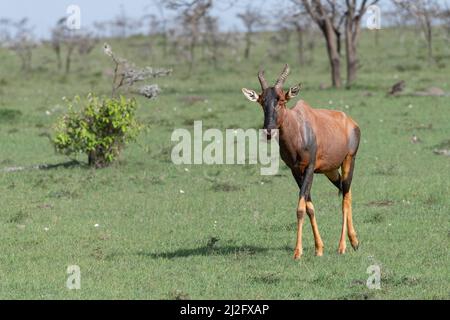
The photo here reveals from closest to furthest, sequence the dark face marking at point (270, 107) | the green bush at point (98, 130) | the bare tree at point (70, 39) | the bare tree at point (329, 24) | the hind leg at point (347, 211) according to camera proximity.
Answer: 1. the dark face marking at point (270, 107)
2. the hind leg at point (347, 211)
3. the green bush at point (98, 130)
4. the bare tree at point (329, 24)
5. the bare tree at point (70, 39)

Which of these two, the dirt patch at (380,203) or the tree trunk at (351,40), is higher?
the tree trunk at (351,40)

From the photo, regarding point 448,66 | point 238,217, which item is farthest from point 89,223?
point 448,66

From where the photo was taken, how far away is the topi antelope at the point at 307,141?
10.4 metres

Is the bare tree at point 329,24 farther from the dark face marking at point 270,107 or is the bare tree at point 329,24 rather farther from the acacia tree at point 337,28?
the dark face marking at point 270,107

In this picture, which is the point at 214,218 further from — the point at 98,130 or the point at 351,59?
the point at 351,59

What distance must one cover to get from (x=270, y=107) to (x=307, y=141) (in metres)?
0.69

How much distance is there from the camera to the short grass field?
9484mm

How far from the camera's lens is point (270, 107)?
33.8ft

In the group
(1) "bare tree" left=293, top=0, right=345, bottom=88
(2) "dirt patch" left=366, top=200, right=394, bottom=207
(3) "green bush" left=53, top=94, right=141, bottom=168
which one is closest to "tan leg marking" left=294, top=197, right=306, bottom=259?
(2) "dirt patch" left=366, top=200, right=394, bottom=207

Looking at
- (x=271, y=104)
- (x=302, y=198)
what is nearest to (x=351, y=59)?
(x=302, y=198)

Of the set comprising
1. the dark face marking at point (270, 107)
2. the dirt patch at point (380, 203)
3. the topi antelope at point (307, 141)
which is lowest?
the dirt patch at point (380, 203)

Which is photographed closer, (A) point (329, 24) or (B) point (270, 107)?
(B) point (270, 107)

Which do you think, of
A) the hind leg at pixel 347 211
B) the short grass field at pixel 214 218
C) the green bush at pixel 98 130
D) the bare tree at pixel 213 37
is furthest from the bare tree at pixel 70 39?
the hind leg at pixel 347 211
